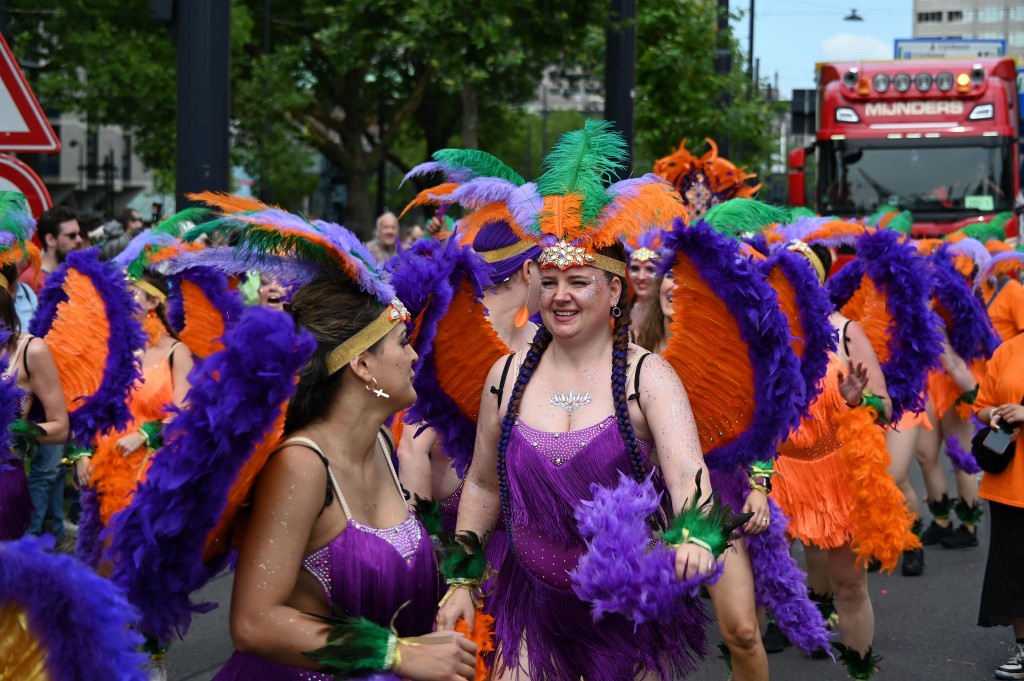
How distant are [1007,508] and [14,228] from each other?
465 centimetres

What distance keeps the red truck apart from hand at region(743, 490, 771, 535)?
44.1 ft

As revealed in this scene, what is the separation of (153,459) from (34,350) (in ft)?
10.4

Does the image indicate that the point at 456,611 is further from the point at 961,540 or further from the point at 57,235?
the point at 961,540

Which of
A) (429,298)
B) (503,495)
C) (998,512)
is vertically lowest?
(998,512)

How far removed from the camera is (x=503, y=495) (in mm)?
4160

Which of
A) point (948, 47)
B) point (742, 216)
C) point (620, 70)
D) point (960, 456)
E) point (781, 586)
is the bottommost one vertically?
point (960, 456)

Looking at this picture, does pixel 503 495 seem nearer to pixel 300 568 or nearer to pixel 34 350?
pixel 300 568

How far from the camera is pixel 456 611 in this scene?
12.7 feet

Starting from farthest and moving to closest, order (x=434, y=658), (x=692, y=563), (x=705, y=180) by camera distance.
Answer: (x=705, y=180), (x=692, y=563), (x=434, y=658)

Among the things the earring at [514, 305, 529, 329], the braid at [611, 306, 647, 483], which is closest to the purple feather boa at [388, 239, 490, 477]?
the braid at [611, 306, 647, 483]

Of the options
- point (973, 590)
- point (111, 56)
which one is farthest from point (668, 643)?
point (111, 56)

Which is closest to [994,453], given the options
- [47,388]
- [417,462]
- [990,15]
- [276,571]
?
[417,462]

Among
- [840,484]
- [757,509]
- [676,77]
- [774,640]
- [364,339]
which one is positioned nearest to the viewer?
[364,339]

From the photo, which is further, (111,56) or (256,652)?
(111,56)
